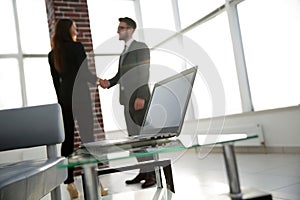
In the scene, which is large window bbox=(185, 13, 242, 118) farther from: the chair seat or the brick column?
the chair seat

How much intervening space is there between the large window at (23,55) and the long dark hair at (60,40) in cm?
238

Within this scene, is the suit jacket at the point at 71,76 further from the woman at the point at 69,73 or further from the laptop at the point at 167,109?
the laptop at the point at 167,109

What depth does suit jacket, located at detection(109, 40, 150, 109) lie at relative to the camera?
230 cm

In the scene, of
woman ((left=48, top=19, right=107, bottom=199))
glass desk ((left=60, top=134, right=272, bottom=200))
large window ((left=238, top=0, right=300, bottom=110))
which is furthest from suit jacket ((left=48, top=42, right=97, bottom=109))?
large window ((left=238, top=0, right=300, bottom=110))

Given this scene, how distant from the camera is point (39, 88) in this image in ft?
15.2

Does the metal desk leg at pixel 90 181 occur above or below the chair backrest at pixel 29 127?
below

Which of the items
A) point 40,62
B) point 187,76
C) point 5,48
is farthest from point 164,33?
point 187,76

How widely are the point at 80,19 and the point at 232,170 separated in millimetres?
3311

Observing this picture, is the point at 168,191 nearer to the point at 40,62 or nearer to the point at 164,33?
the point at 40,62

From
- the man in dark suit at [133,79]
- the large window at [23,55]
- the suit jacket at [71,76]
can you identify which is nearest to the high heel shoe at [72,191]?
the man in dark suit at [133,79]

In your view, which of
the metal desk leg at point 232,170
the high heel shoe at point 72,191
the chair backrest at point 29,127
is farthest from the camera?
the high heel shoe at point 72,191

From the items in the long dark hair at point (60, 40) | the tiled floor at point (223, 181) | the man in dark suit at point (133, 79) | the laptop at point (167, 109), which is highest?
the long dark hair at point (60, 40)

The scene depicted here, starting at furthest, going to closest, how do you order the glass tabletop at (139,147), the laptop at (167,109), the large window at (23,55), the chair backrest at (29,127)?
the large window at (23,55), the chair backrest at (29,127), the laptop at (167,109), the glass tabletop at (139,147)

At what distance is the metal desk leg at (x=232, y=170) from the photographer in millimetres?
855
